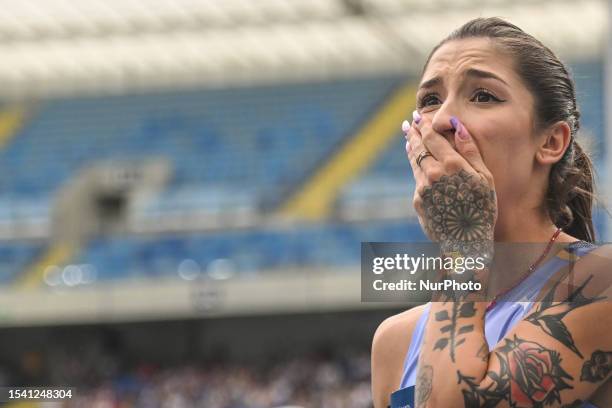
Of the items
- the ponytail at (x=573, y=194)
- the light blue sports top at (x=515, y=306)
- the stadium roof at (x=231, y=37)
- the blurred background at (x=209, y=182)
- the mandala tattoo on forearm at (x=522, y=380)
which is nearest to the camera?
the mandala tattoo on forearm at (x=522, y=380)

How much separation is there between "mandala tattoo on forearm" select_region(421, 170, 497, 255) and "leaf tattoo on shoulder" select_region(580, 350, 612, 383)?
7.5 inches

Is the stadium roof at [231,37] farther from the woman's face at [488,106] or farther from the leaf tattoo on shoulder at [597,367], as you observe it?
the leaf tattoo on shoulder at [597,367]

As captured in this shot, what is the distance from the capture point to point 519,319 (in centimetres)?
160

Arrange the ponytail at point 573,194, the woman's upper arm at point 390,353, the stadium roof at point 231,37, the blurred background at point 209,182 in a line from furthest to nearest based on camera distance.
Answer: the stadium roof at point 231,37
the blurred background at point 209,182
the woman's upper arm at point 390,353
the ponytail at point 573,194

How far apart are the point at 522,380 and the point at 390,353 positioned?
0.37 meters

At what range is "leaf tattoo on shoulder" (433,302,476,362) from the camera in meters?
1.56

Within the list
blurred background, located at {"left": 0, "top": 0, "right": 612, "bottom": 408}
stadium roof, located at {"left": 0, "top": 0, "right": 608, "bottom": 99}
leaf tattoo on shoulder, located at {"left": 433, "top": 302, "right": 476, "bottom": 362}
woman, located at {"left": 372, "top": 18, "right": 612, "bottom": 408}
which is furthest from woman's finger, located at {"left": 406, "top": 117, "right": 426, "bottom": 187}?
stadium roof, located at {"left": 0, "top": 0, "right": 608, "bottom": 99}

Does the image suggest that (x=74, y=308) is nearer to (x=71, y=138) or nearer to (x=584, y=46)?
(x=71, y=138)

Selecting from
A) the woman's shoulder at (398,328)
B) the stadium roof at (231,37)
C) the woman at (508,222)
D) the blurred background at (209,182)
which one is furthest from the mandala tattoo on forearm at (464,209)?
the stadium roof at (231,37)

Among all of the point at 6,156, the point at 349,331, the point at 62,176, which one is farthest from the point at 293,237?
the point at 6,156

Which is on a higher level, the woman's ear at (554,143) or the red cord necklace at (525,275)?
the woman's ear at (554,143)

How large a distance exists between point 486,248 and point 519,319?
0.34 ft

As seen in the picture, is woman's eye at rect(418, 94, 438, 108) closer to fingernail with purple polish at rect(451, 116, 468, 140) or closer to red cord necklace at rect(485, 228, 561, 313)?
fingernail with purple polish at rect(451, 116, 468, 140)

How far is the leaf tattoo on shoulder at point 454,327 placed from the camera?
1.56 metres
